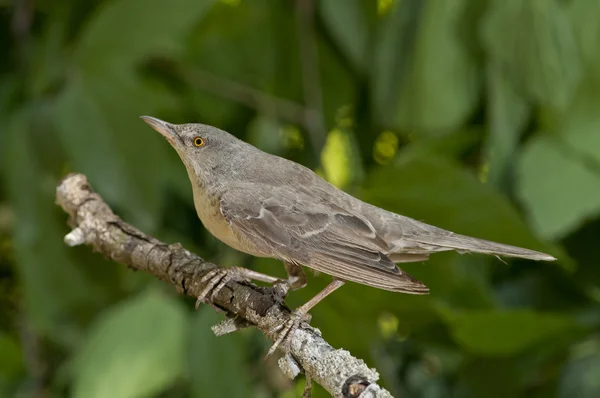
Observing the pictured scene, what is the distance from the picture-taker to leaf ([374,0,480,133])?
2.34 m

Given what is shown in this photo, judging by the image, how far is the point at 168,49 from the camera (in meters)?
2.51

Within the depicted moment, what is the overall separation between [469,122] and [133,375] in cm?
139

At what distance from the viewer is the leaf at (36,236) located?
2646mm

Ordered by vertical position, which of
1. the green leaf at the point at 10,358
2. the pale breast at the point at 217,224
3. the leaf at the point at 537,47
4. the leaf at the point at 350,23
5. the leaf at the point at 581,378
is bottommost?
the green leaf at the point at 10,358

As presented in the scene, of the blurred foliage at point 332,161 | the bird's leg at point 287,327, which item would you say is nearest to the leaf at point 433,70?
the blurred foliage at point 332,161

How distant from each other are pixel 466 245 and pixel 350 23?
1.35 metres

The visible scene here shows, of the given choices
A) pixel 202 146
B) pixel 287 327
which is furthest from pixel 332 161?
pixel 287 327

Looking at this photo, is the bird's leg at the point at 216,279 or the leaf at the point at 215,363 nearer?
the bird's leg at the point at 216,279

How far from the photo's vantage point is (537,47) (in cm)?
219

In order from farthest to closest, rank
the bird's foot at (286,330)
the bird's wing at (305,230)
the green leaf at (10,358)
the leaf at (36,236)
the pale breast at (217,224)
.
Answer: the green leaf at (10,358)
the leaf at (36,236)
the pale breast at (217,224)
the bird's wing at (305,230)
the bird's foot at (286,330)

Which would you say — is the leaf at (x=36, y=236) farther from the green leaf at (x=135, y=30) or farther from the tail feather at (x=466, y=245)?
the tail feather at (x=466, y=245)

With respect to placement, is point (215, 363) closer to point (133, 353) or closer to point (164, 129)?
point (133, 353)

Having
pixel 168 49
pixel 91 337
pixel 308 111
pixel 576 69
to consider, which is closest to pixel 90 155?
pixel 168 49

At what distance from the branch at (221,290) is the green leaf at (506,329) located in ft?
2.71
